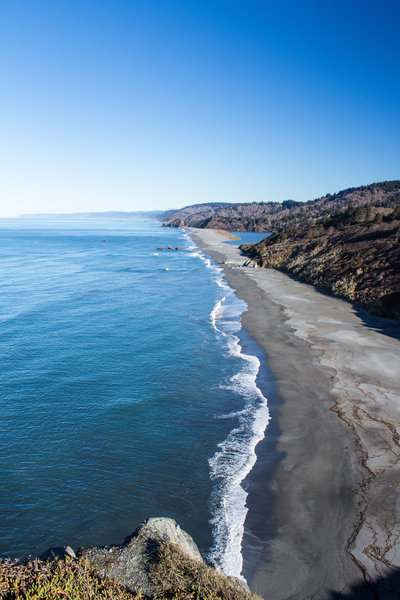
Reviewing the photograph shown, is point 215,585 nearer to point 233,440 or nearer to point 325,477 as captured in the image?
point 325,477

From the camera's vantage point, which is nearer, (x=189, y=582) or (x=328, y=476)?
(x=189, y=582)

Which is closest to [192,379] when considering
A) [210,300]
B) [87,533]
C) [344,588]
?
[87,533]

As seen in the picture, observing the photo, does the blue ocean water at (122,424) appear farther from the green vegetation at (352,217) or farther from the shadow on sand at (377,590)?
the green vegetation at (352,217)

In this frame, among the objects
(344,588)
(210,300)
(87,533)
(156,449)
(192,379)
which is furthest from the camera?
(210,300)

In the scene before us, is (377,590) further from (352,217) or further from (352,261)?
(352,217)

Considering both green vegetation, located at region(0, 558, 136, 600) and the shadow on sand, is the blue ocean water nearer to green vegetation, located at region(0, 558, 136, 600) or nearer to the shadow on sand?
the shadow on sand

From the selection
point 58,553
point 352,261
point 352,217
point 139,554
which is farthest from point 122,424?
point 352,217

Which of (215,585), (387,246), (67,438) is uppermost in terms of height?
(387,246)
